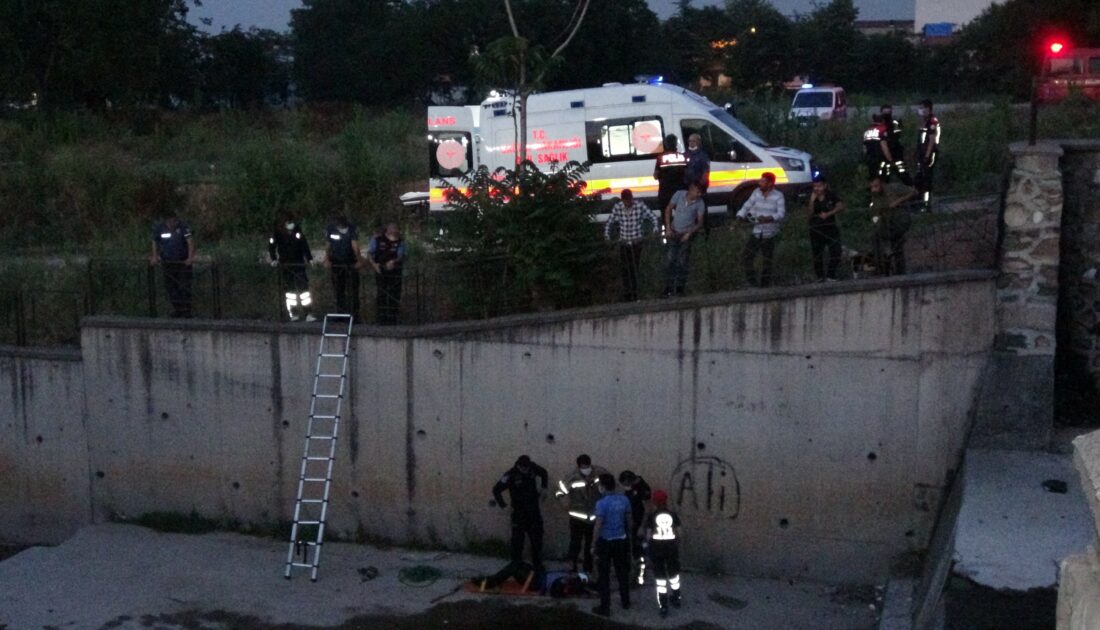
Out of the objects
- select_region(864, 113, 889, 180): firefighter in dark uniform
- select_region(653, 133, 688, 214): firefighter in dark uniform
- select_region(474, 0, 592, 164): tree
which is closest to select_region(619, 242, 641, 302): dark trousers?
select_region(474, 0, 592, 164): tree

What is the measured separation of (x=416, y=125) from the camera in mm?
35500

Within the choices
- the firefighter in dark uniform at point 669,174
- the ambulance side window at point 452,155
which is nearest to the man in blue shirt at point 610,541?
the firefighter in dark uniform at point 669,174

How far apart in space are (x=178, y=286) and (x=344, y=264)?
2248 millimetres

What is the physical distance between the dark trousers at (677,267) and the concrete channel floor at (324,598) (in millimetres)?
3300

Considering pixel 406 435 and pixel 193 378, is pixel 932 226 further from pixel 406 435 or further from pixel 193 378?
pixel 193 378

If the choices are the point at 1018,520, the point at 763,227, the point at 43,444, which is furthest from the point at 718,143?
the point at 43,444

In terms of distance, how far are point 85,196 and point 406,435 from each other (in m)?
15.0

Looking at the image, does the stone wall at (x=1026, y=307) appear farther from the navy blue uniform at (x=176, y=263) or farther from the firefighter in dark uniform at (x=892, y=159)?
the navy blue uniform at (x=176, y=263)

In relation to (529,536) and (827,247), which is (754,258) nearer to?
(827,247)

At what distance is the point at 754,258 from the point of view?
46.6ft

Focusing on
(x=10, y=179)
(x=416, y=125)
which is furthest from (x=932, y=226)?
(x=416, y=125)

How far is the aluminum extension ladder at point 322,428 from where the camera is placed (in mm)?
14742

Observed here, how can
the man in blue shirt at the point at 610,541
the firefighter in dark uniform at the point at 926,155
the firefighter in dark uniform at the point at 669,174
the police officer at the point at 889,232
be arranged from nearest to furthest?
the man in blue shirt at the point at 610,541, the police officer at the point at 889,232, the firefighter in dark uniform at the point at 669,174, the firefighter in dark uniform at the point at 926,155

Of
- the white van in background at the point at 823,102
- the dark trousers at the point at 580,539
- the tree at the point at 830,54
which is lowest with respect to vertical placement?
the dark trousers at the point at 580,539
